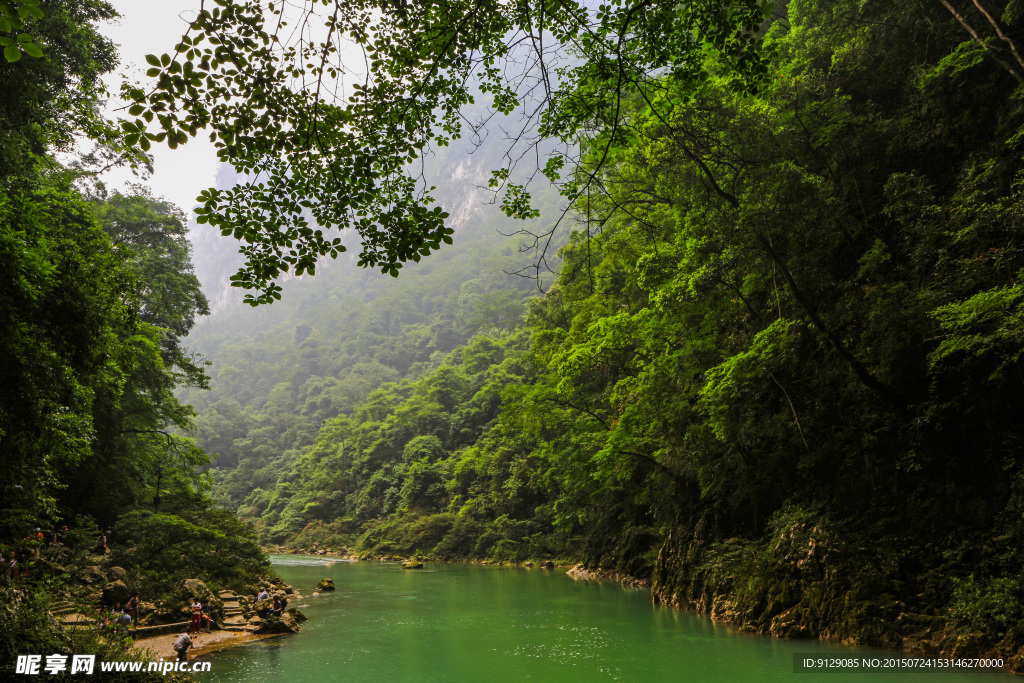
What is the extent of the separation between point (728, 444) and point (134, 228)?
21.2 m

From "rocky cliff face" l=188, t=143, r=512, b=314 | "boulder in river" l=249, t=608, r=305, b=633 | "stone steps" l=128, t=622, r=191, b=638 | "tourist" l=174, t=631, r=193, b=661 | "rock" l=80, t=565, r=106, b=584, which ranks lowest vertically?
"boulder in river" l=249, t=608, r=305, b=633

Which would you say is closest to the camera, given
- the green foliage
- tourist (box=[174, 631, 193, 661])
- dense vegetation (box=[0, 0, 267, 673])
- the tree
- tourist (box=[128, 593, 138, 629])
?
the tree

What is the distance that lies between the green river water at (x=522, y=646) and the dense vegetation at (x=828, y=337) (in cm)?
95

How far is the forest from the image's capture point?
4.00m

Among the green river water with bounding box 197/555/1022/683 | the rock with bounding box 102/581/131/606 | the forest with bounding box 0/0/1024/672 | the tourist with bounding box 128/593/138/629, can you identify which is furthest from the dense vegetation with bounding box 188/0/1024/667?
the rock with bounding box 102/581/131/606

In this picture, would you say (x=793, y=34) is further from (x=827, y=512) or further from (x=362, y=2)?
(x=362, y=2)

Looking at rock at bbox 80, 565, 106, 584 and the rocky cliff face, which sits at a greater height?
the rocky cliff face

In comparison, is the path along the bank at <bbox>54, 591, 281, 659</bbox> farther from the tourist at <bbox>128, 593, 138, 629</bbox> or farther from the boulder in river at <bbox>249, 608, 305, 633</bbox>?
the tourist at <bbox>128, 593, 138, 629</bbox>

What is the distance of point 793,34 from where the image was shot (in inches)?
473

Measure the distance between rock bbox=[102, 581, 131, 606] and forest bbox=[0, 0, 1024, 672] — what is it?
205 cm

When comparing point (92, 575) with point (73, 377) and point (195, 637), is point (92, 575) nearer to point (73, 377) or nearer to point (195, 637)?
point (195, 637)

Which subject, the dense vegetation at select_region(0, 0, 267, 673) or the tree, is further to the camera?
the dense vegetation at select_region(0, 0, 267, 673)

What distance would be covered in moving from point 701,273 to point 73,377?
10.4 m

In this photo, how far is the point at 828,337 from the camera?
947cm
